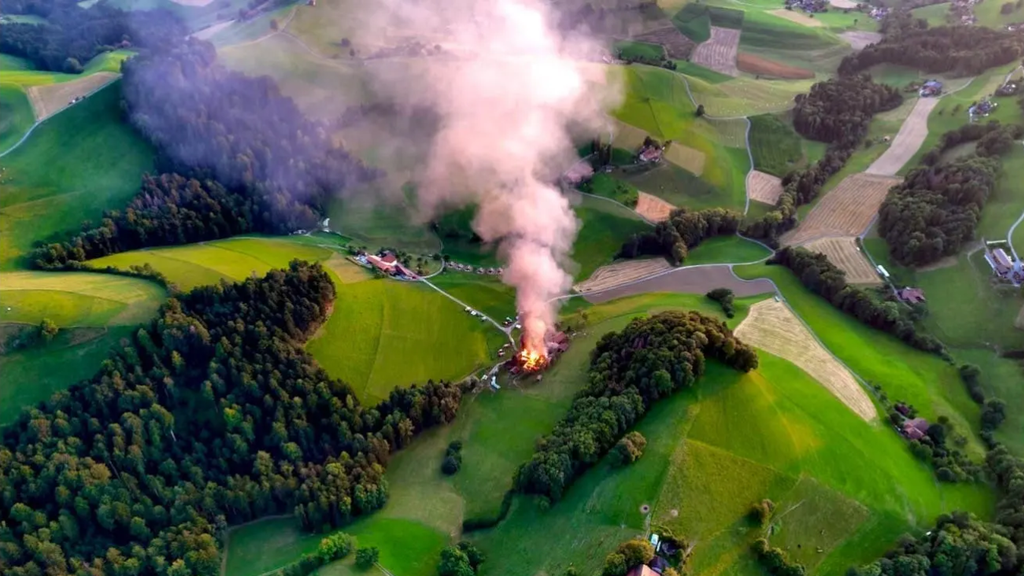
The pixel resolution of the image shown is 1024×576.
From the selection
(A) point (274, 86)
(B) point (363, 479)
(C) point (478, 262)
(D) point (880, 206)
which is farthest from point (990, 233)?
(A) point (274, 86)

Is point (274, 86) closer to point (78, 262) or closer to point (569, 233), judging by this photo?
point (78, 262)

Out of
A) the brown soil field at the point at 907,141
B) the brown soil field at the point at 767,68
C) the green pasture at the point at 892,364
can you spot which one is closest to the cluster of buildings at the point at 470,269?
the green pasture at the point at 892,364

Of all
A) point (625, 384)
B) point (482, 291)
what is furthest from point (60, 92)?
point (625, 384)

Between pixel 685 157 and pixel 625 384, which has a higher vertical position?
pixel 685 157

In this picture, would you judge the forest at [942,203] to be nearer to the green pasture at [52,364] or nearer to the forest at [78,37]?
the green pasture at [52,364]

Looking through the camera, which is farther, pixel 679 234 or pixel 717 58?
pixel 717 58

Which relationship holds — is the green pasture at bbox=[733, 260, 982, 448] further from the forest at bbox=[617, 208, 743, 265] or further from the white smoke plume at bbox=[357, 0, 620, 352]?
the white smoke plume at bbox=[357, 0, 620, 352]

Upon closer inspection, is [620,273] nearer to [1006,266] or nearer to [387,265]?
[387,265]
